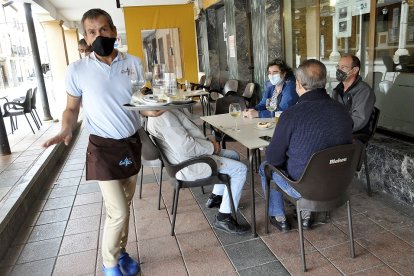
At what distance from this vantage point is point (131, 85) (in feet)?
5.98

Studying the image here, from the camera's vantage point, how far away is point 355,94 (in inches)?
108

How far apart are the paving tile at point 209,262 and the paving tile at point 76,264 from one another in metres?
0.63

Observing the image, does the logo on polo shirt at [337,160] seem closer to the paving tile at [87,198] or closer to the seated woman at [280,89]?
the seated woman at [280,89]

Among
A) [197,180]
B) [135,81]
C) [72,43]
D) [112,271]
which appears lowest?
[112,271]

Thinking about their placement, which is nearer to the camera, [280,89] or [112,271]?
[112,271]

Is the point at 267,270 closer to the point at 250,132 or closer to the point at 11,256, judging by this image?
the point at 250,132

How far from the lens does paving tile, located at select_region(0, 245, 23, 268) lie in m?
2.36

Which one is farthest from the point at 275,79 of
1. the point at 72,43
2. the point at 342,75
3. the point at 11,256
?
the point at 72,43

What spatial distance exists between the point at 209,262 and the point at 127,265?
516 millimetres

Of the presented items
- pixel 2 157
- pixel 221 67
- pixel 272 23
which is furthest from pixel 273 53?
pixel 2 157

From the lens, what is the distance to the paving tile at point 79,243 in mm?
2443

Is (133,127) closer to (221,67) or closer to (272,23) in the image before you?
(272,23)

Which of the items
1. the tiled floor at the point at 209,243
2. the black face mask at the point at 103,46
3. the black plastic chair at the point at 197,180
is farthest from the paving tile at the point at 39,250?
the black face mask at the point at 103,46

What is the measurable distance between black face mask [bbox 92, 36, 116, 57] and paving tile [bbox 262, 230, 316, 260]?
1.60m
